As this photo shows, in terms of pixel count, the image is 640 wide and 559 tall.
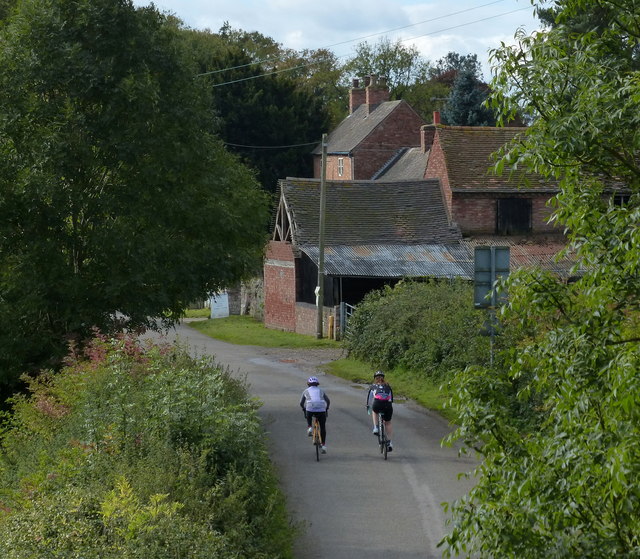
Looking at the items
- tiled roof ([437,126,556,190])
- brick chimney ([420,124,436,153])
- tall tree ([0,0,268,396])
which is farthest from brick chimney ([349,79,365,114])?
tall tree ([0,0,268,396])

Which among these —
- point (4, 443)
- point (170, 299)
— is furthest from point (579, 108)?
point (170, 299)

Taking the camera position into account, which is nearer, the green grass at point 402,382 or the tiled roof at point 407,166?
the green grass at point 402,382

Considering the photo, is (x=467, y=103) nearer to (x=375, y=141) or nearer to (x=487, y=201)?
(x=375, y=141)

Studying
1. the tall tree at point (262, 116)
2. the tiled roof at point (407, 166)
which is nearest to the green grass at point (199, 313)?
the tall tree at point (262, 116)

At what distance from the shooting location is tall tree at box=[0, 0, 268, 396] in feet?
66.7

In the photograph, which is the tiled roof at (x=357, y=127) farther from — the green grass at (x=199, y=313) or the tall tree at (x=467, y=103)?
the green grass at (x=199, y=313)

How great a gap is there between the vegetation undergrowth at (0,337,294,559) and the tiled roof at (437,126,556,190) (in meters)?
29.8

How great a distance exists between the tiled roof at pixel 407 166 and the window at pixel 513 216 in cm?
832

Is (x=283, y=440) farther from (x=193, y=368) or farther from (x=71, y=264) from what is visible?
(x=71, y=264)

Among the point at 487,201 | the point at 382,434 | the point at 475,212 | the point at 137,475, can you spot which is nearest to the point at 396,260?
the point at 475,212

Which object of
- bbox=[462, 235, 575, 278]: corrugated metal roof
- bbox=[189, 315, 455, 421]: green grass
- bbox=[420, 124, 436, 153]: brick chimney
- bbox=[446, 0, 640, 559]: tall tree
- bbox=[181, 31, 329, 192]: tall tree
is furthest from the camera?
bbox=[181, 31, 329, 192]: tall tree

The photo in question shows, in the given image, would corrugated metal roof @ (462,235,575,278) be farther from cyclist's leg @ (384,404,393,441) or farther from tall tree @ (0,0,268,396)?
cyclist's leg @ (384,404,393,441)

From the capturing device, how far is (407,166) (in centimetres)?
5712

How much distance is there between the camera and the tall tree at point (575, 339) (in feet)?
21.7
